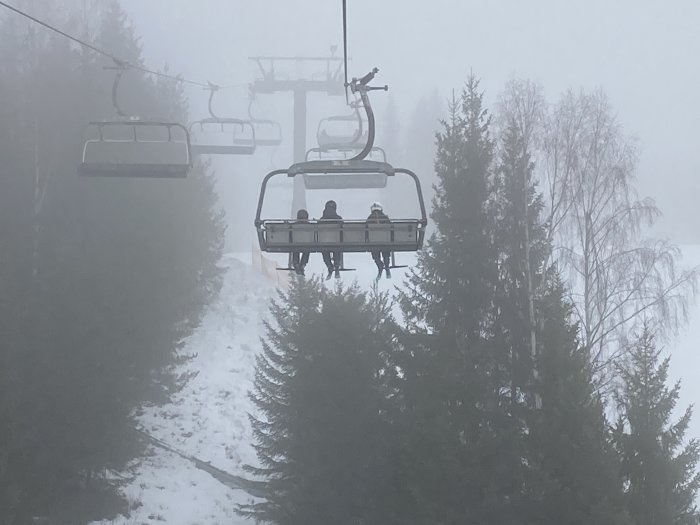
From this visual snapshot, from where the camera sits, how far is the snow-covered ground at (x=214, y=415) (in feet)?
71.3

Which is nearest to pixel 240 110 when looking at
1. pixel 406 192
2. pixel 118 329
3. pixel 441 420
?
pixel 406 192

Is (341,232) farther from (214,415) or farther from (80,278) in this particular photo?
(214,415)

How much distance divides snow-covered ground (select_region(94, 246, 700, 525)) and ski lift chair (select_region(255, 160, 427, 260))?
28.7ft

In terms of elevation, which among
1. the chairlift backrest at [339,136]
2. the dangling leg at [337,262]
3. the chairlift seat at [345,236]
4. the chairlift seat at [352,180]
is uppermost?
the chairlift backrest at [339,136]

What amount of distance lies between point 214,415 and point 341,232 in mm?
18336

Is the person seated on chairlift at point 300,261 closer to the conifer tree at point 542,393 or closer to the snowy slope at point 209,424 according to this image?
the conifer tree at point 542,393

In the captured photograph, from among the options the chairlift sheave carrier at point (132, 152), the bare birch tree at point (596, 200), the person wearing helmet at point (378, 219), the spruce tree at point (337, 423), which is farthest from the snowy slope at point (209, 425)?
the person wearing helmet at point (378, 219)

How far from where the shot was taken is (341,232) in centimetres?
962

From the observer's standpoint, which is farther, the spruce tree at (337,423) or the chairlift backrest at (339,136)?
the spruce tree at (337,423)

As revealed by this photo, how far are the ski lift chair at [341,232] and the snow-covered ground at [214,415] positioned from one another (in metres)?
8.75

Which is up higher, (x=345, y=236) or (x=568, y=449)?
(x=345, y=236)

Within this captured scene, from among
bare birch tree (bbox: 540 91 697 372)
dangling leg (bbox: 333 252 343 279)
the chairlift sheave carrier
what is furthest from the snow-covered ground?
dangling leg (bbox: 333 252 343 279)

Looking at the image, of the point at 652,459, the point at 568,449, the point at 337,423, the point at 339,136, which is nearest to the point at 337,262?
the point at 568,449

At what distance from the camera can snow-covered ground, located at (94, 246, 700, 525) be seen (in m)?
21.7
